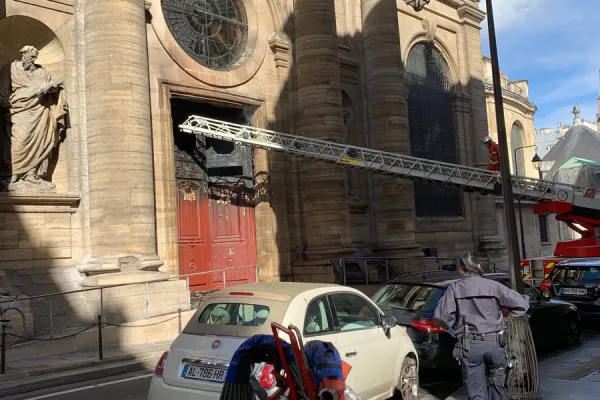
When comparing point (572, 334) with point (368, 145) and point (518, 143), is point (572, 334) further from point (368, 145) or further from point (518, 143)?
point (518, 143)

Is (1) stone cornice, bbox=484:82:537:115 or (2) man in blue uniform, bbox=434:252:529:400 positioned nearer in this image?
(2) man in blue uniform, bbox=434:252:529:400

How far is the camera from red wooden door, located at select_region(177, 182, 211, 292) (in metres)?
15.9

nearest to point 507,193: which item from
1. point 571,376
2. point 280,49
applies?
point 571,376

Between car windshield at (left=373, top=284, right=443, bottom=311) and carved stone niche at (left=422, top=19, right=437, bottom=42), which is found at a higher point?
carved stone niche at (left=422, top=19, right=437, bottom=42)

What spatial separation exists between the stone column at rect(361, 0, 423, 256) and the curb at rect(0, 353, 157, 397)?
1179 centimetres

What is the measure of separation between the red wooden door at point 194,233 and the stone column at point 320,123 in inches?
125

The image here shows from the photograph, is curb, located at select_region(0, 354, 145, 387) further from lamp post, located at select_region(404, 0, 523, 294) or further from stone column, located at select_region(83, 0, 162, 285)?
lamp post, located at select_region(404, 0, 523, 294)

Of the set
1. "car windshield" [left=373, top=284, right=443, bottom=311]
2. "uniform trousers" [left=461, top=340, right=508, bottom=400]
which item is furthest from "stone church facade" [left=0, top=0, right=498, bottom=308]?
"uniform trousers" [left=461, top=340, right=508, bottom=400]

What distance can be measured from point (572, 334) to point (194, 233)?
392 inches

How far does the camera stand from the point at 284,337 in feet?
16.7

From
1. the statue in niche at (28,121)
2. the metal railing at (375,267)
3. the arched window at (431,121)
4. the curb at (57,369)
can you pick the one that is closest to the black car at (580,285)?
the metal railing at (375,267)

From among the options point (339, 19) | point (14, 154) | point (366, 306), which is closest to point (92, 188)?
point (14, 154)

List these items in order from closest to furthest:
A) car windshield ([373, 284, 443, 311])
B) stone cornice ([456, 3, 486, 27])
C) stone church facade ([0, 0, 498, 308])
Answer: car windshield ([373, 284, 443, 311]), stone church facade ([0, 0, 498, 308]), stone cornice ([456, 3, 486, 27])

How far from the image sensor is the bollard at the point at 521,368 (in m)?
6.48
